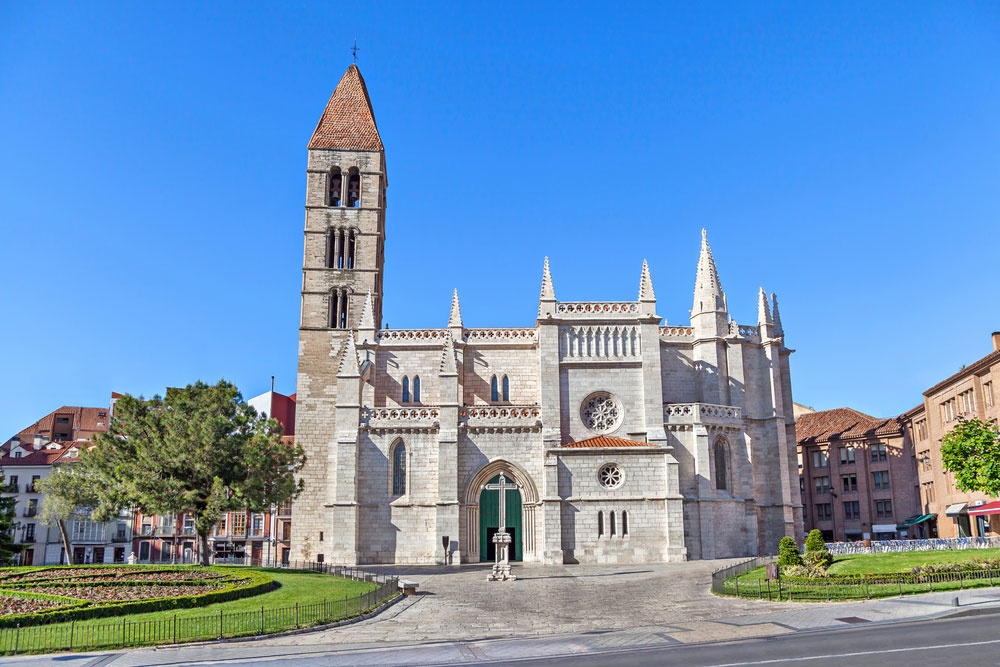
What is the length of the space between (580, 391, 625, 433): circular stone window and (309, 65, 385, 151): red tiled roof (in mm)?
23898

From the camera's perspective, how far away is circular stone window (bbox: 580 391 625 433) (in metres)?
47.9

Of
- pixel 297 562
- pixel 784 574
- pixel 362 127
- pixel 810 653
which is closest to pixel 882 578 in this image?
pixel 784 574

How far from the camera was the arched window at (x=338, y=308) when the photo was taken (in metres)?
54.6

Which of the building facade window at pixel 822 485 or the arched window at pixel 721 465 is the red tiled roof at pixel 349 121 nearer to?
the arched window at pixel 721 465

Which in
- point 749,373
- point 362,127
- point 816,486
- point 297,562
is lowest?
point 297,562

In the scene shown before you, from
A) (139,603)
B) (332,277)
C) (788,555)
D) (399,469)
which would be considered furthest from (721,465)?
(139,603)

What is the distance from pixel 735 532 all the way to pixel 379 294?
2730cm

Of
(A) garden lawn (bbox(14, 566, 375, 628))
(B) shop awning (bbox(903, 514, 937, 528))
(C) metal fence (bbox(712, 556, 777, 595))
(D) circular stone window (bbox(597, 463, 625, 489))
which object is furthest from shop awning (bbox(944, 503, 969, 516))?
(A) garden lawn (bbox(14, 566, 375, 628))

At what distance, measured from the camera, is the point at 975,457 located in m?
33.6

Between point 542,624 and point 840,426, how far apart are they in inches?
2141

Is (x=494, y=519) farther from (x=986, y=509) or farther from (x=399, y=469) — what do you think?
(x=986, y=509)

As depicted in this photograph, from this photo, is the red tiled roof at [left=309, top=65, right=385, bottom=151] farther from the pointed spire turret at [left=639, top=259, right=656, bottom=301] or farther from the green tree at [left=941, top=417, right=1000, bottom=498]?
the green tree at [left=941, top=417, right=1000, bottom=498]

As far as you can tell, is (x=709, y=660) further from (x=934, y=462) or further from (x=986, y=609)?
(x=934, y=462)

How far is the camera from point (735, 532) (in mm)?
46500
